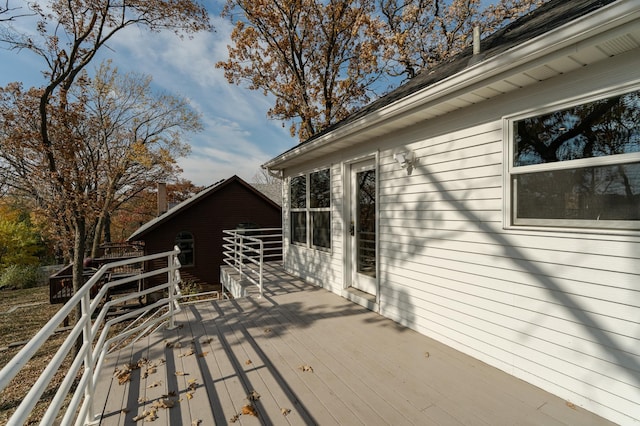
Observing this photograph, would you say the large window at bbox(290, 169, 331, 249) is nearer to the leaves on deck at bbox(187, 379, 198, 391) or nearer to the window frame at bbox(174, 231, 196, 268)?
the leaves on deck at bbox(187, 379, 198, 391)

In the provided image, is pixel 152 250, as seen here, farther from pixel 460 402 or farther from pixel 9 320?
pixel 460 402

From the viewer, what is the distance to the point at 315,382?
2.66 metres

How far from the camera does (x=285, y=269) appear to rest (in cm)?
739

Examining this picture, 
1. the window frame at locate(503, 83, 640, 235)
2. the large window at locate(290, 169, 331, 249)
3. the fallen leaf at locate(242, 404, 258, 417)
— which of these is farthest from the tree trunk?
the window frame at locate(503, 83, 640, 235)

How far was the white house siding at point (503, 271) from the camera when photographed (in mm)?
2070

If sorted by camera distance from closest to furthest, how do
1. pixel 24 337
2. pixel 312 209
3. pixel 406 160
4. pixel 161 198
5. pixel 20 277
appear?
1. pixel 406 160
2. pixel 312 209
3. pixel 24 337
4. pixel 20 277
5. pixel 161 198

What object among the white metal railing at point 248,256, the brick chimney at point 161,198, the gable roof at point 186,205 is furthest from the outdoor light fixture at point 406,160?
the brick chimney at point 161,198

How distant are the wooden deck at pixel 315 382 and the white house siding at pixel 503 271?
0.23 metres

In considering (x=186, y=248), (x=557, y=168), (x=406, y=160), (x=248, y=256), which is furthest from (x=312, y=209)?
(x=186, y=248)

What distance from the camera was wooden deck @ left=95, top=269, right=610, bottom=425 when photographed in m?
2.21

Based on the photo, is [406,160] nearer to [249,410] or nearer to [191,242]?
[249,410]

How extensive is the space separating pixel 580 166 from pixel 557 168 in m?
0.15

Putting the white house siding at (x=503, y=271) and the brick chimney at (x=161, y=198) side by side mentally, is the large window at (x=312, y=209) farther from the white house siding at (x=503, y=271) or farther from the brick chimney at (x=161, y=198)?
the brick chimney at (x=161, y=198)

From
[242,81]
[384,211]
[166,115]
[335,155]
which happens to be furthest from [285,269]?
[166,115]
